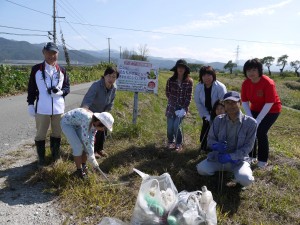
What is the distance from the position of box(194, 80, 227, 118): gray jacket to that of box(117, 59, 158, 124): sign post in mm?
1134

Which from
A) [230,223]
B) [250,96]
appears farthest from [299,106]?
[230,223]

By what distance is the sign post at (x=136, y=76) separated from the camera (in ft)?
19.6

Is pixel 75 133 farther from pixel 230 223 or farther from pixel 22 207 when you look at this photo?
pixel 230 223

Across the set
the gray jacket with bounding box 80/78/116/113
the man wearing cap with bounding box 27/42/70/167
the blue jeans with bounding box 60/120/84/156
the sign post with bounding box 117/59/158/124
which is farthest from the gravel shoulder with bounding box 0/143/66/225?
the sign post with bounding box 117/59/158/124

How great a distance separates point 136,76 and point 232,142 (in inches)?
101

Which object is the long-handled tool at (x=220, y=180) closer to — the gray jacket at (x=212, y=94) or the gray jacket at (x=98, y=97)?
the gray jacket at (x=212, y=94)

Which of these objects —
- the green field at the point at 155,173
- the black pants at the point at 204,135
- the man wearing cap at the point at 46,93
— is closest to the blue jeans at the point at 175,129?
the green field at the point at 155,173

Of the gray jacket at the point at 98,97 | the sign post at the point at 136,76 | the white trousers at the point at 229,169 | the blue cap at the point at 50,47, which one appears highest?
the blue cap at the point at 50,47

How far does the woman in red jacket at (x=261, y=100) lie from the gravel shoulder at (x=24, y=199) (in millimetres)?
3225

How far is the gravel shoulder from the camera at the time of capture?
3213 mm

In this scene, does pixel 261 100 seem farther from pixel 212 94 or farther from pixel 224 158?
pixel 224 158

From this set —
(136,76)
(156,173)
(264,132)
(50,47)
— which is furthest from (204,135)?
(50,47)

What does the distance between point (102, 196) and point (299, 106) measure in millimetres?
27520

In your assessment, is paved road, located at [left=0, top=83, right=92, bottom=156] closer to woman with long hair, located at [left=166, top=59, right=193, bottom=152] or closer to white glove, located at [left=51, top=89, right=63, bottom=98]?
white glove, located at [left=51, top=89, right=63, bottom=98]
